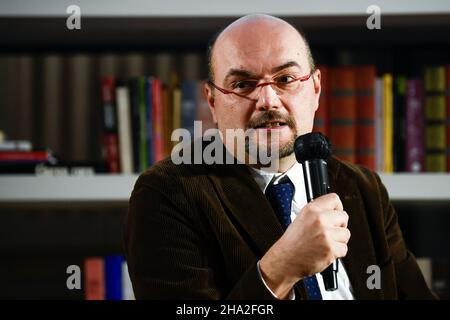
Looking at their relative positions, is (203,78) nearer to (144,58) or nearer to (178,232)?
(144,58)

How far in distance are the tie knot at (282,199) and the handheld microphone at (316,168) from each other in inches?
7.4

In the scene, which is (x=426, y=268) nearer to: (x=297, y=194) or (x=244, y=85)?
(x=297, y=194)

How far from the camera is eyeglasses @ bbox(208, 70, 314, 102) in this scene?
1005 mm

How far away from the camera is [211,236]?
1.01 m

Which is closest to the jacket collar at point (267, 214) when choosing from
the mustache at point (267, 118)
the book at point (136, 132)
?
the mustache at point (267, 118)

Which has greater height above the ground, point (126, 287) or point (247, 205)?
point (247, 205)

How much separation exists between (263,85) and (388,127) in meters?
0.61

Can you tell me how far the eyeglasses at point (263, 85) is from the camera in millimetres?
1005

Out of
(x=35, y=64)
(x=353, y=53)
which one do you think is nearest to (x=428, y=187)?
(x=353, y=53)

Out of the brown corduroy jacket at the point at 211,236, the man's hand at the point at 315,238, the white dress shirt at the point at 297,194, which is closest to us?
the man's hand at the point at 315,238

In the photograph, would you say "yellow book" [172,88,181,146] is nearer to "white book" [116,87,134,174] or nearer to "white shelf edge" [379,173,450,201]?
"white book" [116,87,134,174]

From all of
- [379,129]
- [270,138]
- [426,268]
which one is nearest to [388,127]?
[379,129]

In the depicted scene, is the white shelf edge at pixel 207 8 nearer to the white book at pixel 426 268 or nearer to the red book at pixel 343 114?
the red book at pixel 343 114
